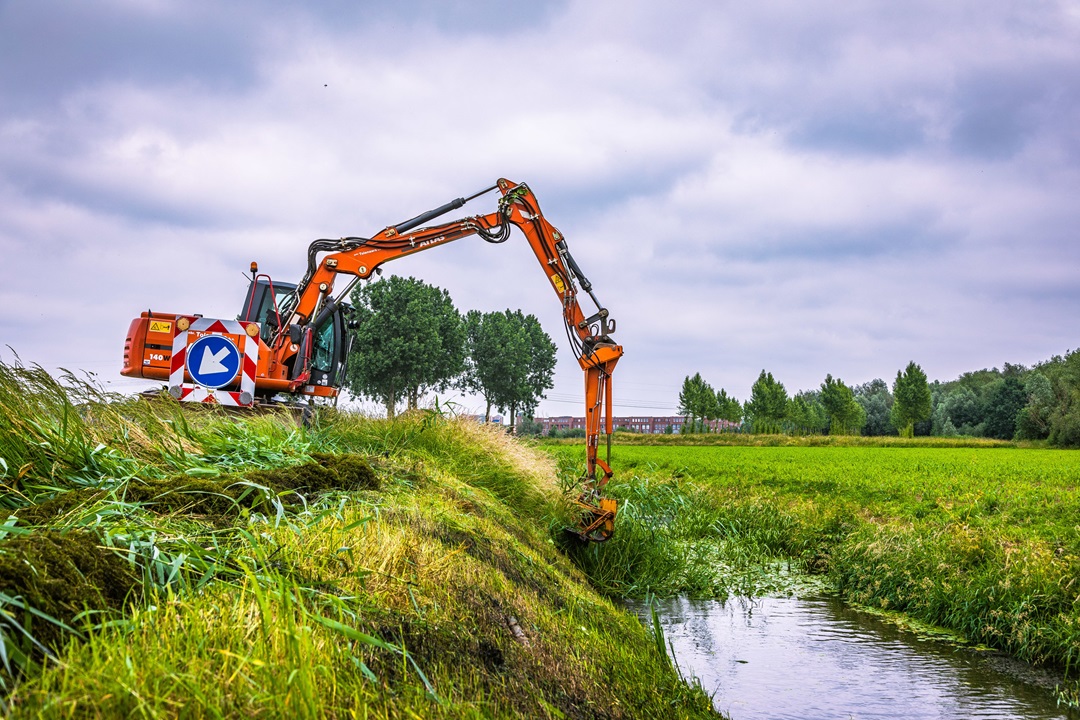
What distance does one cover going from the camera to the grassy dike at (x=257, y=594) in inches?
90.7

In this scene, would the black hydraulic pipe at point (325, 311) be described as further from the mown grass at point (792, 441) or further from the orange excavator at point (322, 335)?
the mown grass at point (792, 441)

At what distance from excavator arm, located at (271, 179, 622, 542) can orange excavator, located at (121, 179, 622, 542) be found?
0.01 meters

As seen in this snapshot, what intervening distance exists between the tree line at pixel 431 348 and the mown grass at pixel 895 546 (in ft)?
65.4

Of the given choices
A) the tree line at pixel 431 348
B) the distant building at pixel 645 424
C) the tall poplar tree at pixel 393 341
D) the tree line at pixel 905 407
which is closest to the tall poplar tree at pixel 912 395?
the tree line at pixel 905 407

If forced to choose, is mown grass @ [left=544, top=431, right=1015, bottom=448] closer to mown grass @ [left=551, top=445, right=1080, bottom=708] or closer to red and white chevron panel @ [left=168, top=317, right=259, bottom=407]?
mown grass @ [left=551, top=445, right=1080, bottom=708]

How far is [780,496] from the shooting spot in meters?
15.8

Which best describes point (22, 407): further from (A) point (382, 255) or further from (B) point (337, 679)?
(A) point (382, 255)

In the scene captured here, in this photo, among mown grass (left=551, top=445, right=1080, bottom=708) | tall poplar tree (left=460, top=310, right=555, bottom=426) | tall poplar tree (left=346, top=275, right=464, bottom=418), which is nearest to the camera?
mown grass (left=551, top=445, right=1080, bottom=708)

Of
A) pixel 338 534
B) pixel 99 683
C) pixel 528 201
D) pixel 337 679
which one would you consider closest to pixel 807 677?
pixel 338 534

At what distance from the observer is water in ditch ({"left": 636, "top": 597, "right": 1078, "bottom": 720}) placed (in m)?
5.75

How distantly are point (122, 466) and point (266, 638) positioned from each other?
2.47 m

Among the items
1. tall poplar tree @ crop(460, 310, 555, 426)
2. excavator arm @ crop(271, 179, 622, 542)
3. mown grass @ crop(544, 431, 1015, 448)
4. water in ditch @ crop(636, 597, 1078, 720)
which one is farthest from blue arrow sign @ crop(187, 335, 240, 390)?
tall poplar tree @ crop(460, 310, 555, 426)

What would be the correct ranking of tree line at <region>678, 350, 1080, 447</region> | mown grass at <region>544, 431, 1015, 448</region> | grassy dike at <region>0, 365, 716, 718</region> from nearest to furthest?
grassy dike at <region>0, 365, 716, 718</region> → mown grass at <region>544, 431, 1015, 448</region> → tree line at <region>678, 350, 1080, 447</region>

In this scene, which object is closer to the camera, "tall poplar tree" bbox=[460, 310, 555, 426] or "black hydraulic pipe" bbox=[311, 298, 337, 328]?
"black hydraulic pipe" bbox=[311, 298, 337, 328]
